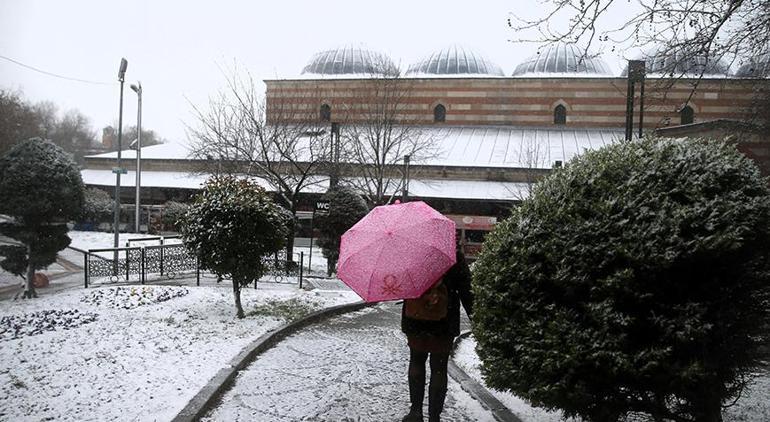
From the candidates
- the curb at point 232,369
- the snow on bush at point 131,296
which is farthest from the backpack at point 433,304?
the snow on bush at point 131,296

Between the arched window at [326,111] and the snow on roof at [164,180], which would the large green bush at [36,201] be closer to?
the snow on roof at [164,180]

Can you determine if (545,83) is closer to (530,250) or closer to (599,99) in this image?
(599,99)

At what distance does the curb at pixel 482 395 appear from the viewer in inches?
187

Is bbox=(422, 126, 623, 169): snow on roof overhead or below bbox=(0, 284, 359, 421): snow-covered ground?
overhead

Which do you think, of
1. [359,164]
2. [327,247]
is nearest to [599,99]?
[359,164]

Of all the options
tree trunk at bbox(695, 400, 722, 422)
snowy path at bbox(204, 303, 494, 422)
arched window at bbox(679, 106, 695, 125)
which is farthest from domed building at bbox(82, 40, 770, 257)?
tree trunk at bbox(695, 400, 722, 422)

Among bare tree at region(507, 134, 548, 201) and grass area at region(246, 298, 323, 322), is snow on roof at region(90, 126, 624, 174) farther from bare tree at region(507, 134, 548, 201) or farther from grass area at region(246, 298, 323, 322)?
grass area at region(246, 298, 323, 322)

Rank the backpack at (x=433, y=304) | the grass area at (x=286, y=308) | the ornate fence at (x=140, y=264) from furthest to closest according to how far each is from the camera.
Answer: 1. the ornate fence at (x=140, y=264)
2. the grass area at (x=286, y=308)
3. the backpack at (x=433, y=304)

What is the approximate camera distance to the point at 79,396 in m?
4.49

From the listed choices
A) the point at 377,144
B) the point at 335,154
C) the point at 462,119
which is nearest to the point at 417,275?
the point at 335,154

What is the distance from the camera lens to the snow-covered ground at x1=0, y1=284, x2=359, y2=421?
434 cm

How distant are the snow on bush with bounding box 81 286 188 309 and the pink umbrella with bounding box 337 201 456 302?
626 centimetres

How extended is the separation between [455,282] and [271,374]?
8.90 feet

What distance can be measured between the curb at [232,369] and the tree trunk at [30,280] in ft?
8.40
